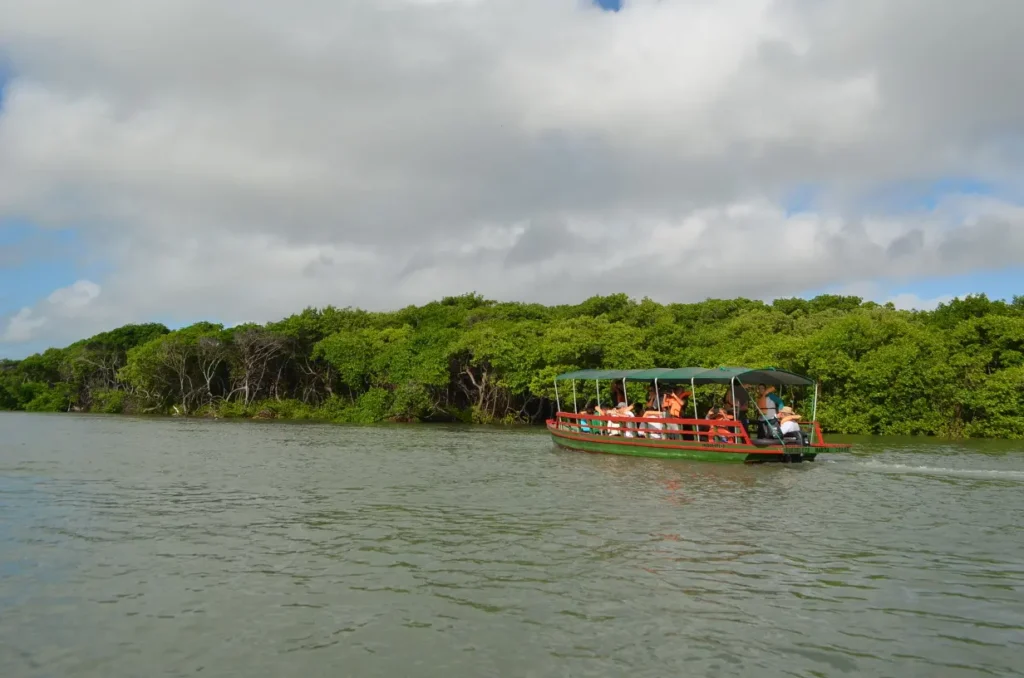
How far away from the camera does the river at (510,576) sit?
8.23 m

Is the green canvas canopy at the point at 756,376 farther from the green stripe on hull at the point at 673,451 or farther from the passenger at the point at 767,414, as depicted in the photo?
the green stripe on hull at the point at 673,451

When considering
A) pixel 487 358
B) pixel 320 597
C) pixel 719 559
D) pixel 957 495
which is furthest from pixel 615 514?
pixel 487 358

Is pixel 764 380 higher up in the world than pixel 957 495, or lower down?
higher up

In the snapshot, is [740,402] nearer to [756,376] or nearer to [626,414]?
[756,376]

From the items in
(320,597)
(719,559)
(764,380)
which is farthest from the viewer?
(764,380)

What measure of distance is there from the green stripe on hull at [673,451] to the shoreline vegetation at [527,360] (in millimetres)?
17718

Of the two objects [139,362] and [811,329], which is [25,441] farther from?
[811,329]

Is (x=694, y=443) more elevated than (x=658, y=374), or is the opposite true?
(x=658, y=374)

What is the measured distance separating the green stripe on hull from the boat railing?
0.53 metres

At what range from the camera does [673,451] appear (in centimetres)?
2650

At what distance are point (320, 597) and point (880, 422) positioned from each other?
41.8m

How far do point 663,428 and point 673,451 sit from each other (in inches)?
64.6

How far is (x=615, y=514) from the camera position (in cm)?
1573

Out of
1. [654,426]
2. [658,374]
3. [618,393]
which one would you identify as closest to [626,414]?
[654,426]
